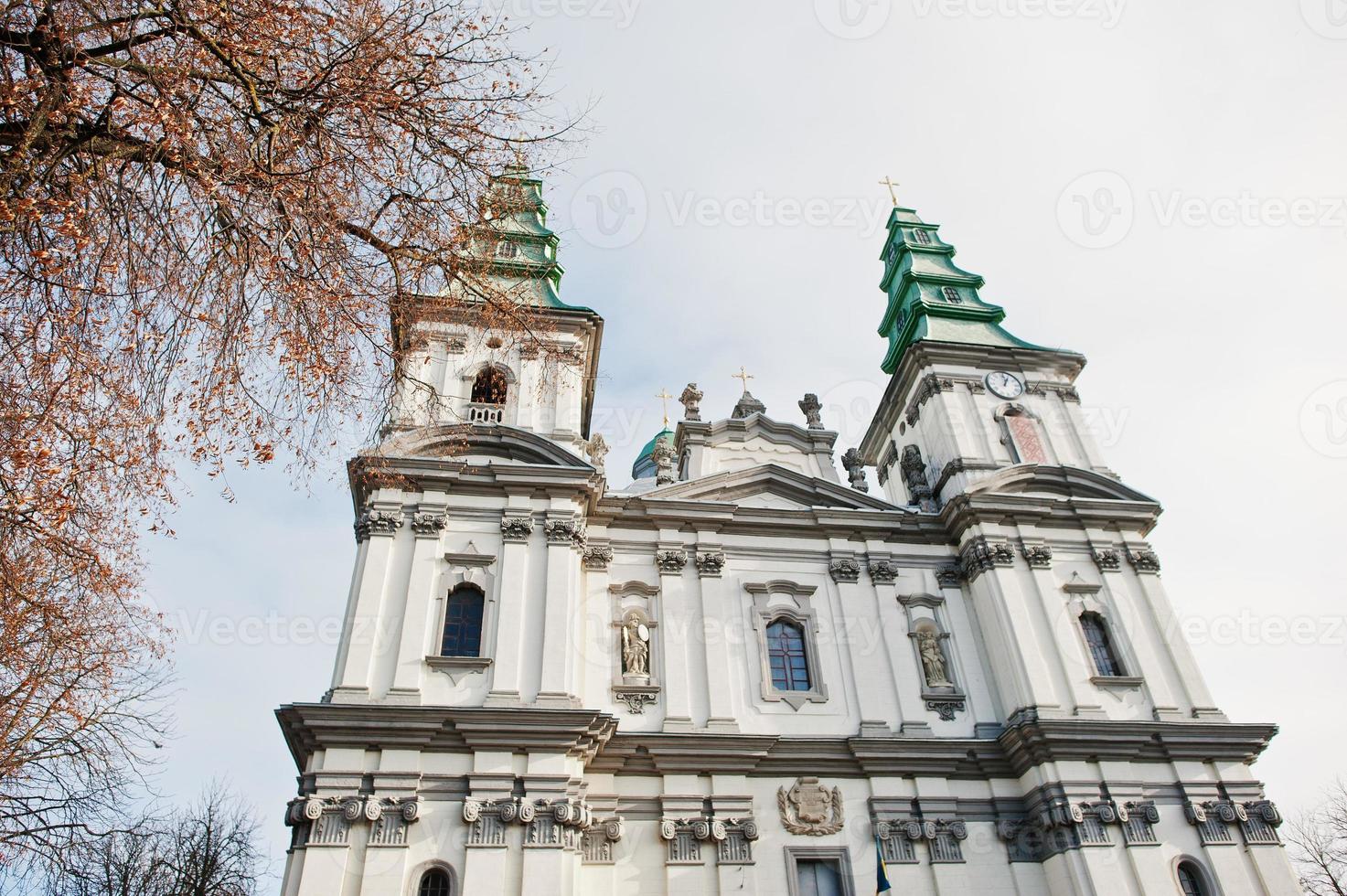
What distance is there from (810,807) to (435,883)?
6239 mm

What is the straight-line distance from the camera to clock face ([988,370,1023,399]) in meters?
22.9

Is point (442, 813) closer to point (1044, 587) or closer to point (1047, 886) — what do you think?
point (1047, 886)

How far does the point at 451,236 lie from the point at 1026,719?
13756 mm

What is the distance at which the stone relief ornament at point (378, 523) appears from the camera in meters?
17.0

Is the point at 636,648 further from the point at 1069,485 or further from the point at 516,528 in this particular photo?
the point at 1069,485

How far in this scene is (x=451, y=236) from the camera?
26.5 feet

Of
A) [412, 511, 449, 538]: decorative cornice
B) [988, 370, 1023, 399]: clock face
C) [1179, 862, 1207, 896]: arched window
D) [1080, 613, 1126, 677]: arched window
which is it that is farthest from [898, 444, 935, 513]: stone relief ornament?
[412, 511, 449, 538]: decorative cornice

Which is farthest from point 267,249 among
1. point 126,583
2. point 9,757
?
point 9,757

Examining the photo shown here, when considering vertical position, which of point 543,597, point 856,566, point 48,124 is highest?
point 856,566

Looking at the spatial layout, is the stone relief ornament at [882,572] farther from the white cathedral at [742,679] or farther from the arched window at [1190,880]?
the arched window at [1190,880]

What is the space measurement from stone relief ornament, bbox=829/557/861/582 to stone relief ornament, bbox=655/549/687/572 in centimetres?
313

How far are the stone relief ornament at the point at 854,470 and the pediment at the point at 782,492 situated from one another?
0.91m

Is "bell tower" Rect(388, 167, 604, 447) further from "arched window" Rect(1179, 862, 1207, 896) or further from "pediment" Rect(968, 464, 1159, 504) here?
"arched window" Rect(1179, 862, 1207, 896)

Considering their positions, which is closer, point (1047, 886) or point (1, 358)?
point (1, 358)
